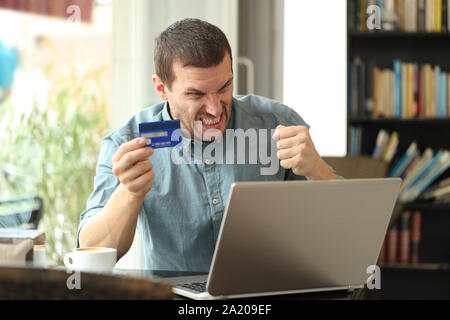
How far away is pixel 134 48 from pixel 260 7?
72cm

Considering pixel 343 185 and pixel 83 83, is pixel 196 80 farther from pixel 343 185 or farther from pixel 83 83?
pixel 83 83

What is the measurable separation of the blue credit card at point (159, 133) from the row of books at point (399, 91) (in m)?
1.90

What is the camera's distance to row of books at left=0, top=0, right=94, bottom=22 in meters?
2.88

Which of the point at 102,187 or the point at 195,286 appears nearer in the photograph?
the point at 195,286

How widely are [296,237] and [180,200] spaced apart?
0.61m

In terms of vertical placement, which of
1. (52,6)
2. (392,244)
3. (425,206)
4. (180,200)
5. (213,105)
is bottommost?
(392,244)

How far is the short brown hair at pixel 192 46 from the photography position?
1441 millimetres

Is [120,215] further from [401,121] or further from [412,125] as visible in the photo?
[412,125]

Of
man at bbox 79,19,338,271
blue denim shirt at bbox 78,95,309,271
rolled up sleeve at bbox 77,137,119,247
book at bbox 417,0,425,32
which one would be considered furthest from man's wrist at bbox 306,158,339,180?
book at bbox 417,0,425,32

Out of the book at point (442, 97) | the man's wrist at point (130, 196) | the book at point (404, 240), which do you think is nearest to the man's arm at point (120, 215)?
the man's wrist at point (130, 196)

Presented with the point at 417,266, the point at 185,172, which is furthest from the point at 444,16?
the point at 185,172

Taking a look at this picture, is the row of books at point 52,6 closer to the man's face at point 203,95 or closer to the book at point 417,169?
the man's face at point 203,95

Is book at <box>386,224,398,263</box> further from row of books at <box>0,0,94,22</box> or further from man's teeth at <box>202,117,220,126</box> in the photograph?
row of books at <box>0,0,94,22</box>

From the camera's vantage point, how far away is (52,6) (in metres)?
2.91
